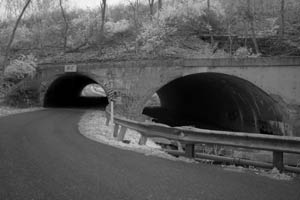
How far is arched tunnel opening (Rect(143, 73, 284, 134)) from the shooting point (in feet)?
45.1

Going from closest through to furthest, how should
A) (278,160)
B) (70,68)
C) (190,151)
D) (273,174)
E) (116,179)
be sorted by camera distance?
(116,179) < (273,174) < (278,160) < (190,151) < (70,68)

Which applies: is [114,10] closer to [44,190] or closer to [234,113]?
[234,113]

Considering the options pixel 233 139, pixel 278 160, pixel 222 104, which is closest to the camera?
pixel 278 160

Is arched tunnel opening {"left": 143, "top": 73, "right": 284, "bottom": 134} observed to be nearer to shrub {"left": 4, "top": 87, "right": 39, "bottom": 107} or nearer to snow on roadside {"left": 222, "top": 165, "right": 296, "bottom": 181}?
snow on roadside {"left": 222, "top": 165, "right": 296, "bottom": 181}

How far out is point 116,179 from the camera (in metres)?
4.09

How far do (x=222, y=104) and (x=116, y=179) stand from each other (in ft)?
49.1

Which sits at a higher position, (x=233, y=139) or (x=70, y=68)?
(x=70, y=68)

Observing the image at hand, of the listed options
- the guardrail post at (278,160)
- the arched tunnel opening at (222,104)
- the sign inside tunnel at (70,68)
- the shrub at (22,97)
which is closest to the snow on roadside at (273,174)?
the guardrail post at (278,160)

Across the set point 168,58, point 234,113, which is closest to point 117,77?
point 168,58

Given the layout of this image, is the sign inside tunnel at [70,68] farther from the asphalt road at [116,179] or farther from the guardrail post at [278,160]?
the guardrail post at [278,160]

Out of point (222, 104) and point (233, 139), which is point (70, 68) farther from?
point (233, 139)

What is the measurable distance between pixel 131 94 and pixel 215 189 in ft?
38.4

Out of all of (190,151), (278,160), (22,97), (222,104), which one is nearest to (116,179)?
(190,151)

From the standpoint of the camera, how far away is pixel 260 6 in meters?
26.8
